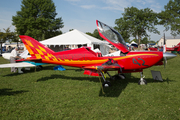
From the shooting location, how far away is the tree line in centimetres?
3551

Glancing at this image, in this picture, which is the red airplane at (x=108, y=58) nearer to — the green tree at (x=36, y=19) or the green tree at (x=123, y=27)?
the green tree at (x=36, y=19)

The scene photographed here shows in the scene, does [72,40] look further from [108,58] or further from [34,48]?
[108,58]

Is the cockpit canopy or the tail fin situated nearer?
the cockpit canopy

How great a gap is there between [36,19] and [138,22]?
3506 cm

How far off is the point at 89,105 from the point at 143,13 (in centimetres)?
4951

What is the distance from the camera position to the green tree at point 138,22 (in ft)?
151

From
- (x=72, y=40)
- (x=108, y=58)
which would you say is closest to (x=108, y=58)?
(x=108, y=58)

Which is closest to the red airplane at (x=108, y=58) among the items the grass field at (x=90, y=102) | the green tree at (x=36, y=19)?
the grass field at (x=90, y=102)

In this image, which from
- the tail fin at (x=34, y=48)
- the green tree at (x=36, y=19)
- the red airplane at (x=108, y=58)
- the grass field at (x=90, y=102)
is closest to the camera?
the grass field at (x=90, y=102)

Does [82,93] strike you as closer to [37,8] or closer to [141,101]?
[141,101]

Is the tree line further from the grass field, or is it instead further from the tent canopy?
the grass field

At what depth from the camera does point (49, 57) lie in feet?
24.5

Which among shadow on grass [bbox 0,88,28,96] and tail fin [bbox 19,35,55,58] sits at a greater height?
tail fin [bbox 19,35,55,58]

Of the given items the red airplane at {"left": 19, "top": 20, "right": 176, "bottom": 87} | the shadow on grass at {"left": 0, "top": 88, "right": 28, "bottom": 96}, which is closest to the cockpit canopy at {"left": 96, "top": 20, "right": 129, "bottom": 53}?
the red airplane at {"left": 19, "top": 20, "right": 176, "bottom": 87}
